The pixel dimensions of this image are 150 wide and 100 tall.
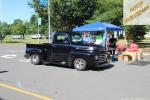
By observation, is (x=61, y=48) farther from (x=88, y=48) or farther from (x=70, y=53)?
(x=88, y=48)

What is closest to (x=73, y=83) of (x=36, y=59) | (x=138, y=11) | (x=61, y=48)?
(x=61, y=48)

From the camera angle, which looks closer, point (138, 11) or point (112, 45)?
point (138, 11)

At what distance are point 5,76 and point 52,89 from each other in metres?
3.49

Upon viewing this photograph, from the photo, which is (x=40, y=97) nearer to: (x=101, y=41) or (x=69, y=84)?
(x=69, y=84)

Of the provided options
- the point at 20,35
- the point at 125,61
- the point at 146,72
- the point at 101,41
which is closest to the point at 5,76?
the point at 146,72

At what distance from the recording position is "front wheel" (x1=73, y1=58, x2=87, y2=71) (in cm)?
1549

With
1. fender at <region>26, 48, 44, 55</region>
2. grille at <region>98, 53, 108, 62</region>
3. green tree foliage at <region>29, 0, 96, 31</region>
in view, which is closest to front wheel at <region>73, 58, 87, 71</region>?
grille at <region>98, 53, 108, 62</region>

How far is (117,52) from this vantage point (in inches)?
888

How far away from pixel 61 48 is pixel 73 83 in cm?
457

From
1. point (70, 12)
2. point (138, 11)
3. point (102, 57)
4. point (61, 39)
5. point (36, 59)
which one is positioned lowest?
point (36, 59)

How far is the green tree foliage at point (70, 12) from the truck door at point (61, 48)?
2419 cm

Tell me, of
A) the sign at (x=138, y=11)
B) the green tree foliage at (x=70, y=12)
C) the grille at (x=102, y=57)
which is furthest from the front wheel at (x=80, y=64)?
the green tree foliage at (x=70, y=12)

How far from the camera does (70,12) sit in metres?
41.0

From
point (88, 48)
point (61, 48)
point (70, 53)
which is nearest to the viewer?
point (88, 48)
